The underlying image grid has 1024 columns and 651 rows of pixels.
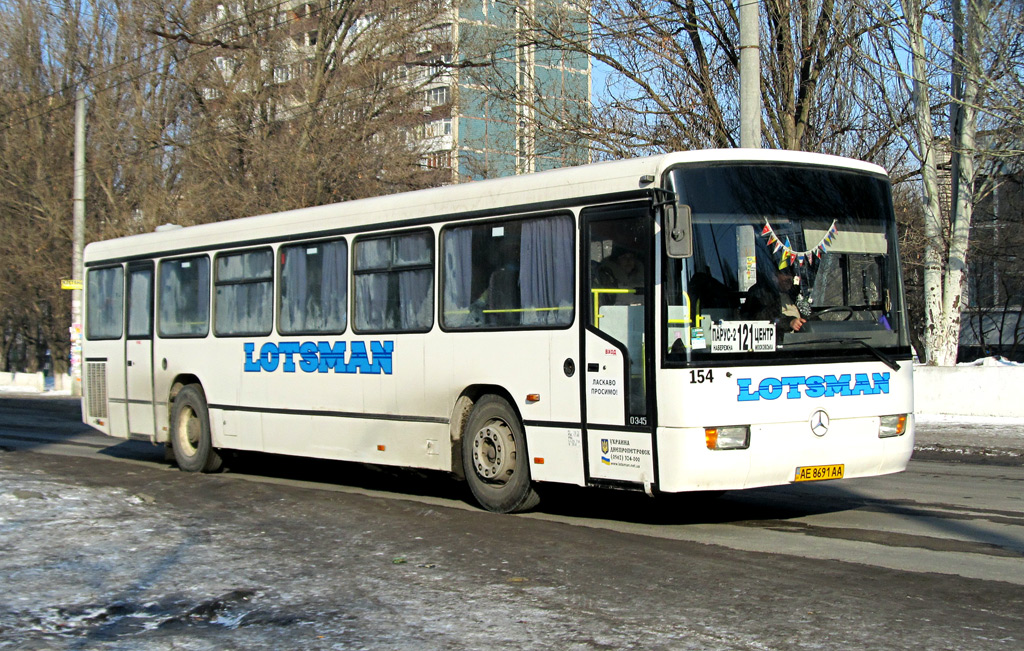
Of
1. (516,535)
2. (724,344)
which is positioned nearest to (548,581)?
(516,535)

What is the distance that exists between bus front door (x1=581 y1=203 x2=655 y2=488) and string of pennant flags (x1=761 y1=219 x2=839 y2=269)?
93 cm

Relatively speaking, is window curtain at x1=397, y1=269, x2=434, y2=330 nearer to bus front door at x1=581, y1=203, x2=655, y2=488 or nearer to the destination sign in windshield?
bus front door at x1=581, y1=203, x2=655, y2=488

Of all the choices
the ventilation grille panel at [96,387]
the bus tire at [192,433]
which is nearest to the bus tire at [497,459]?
the bus tire at [192,433]

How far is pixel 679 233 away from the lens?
29.1 feet

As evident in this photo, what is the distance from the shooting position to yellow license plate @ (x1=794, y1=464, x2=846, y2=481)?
9.22 meters

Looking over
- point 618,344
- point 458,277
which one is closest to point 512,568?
point 618,344

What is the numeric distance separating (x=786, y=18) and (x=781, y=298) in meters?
15.4

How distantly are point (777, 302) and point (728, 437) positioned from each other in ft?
3.68

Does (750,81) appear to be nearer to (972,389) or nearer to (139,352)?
(972,389)

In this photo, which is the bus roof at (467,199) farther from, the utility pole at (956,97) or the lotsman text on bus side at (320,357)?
the utility pole at (956,97)

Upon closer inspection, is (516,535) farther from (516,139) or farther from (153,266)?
→ (516,139)

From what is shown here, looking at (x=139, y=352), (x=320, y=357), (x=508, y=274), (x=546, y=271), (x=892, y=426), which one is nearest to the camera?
(x=892, y=426)

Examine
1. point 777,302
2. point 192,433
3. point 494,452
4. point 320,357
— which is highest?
point 777,302

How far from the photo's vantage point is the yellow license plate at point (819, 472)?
30.2ft
